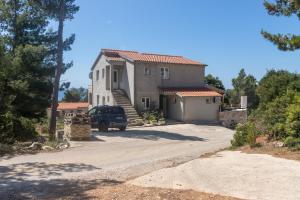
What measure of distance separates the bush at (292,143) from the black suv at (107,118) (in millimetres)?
15739

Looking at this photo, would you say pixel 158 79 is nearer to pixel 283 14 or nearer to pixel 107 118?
pixel 107 118

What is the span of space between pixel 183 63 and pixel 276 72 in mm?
19599

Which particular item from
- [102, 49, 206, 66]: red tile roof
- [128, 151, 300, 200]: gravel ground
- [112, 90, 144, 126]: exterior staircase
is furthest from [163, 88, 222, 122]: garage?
[128, 151, 300, 200]: gravel ground

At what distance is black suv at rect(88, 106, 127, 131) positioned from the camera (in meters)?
29.2

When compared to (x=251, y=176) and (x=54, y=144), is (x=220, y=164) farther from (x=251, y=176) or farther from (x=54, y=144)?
(x=54, y=144)

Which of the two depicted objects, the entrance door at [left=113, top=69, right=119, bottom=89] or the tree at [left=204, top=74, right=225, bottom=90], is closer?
the entrance door at [left=113, top=69, right=119, bottom=89]

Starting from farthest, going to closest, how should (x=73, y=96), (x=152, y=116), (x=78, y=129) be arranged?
(x=73, y=96), (x=152, y=116), (x=78, y=129)

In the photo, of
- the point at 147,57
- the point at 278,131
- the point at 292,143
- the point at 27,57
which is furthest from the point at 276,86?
the point at 147,57

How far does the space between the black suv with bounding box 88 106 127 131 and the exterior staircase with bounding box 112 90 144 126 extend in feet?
20.2

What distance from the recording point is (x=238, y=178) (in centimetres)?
1091

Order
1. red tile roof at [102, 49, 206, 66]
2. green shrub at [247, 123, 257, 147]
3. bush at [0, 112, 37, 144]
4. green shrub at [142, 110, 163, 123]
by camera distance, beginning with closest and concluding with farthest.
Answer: green shrub at [247, 123, 257, 147], bush at [0, 112, 37, 144], green shrub at [142, 110, 163, 123], red tile roof at [102, 49, 206, 66]

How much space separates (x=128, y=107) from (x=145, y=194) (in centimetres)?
2987

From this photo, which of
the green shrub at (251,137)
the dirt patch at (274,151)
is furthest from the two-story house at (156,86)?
the dirt patch at (274,151)

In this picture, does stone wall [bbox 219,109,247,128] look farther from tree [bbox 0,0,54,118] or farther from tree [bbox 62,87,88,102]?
tree [bbox 62,87,88,102]
